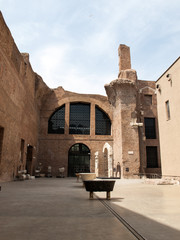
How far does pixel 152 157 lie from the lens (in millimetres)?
21000

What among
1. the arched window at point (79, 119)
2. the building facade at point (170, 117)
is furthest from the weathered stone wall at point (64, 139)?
the building facade at point (170, 117)

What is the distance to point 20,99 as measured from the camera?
15.0 metres

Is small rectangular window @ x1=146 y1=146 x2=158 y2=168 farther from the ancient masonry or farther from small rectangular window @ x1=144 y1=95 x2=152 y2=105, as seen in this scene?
small rectangular window @ x1=144 y1=95 x2=152 y2=105

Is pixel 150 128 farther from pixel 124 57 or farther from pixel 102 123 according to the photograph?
pixel 124 57

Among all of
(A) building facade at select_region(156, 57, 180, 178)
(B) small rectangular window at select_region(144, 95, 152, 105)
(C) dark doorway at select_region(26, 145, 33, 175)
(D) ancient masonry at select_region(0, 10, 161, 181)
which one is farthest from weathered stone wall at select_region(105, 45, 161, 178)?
(C) dark doorway at select_region(26, 145, 33, 175)

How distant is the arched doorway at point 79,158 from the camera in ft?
74.1

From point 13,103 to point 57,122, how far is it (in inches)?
387

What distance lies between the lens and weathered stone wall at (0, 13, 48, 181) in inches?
470

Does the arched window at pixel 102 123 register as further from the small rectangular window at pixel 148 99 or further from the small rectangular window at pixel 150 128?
the small rectangular window at pixel 148 99

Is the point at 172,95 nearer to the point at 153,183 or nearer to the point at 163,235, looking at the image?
the point at 153,183

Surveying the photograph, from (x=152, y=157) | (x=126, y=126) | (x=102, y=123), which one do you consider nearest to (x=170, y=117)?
(x=126, y=126)

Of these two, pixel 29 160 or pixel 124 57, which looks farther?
pixel 124 57

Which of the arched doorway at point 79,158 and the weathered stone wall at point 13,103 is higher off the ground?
the weathered stone wall at point 13,103

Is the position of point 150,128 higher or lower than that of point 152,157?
higher
